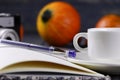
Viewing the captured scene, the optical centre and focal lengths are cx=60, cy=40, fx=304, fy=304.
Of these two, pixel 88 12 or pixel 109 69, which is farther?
pixel 88 12

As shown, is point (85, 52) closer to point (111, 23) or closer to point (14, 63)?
point (14, 63)

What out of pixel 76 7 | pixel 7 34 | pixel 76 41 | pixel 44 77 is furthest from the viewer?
pixel 76 7

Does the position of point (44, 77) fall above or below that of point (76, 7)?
below

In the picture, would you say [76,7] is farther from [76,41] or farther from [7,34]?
[76,41]

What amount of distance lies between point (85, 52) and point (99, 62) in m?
0.09

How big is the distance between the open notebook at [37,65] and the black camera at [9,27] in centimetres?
23

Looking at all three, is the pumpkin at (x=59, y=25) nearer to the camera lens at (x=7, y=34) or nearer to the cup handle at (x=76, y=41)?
the camera lens at (x=7, y=34)

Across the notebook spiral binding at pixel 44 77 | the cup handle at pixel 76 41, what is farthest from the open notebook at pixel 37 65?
the cup handle at pixel 76 41

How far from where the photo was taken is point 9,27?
0.70m

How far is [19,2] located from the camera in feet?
3.84

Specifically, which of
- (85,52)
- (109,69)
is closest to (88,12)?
(85,52)

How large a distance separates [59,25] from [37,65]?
1.44 ft

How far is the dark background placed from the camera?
1.13 metres

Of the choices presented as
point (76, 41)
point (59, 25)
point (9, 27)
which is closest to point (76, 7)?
point (59, 25)
